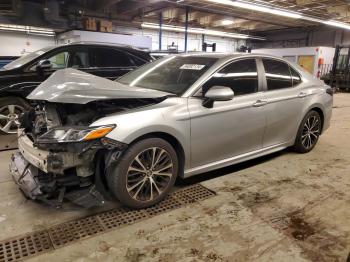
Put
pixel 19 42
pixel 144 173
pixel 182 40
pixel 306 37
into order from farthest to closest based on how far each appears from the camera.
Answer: pixel 306 37 < pixel 182 40 < pixel 19 42 < pixel 144 173

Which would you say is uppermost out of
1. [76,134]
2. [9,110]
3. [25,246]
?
[76,134]

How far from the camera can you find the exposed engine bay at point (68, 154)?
2156mm

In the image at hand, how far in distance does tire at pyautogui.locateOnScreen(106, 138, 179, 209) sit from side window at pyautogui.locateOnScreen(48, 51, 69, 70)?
335 centimetres

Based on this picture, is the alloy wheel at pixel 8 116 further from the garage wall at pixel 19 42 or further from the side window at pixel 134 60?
the garage wall at pixel 19 42

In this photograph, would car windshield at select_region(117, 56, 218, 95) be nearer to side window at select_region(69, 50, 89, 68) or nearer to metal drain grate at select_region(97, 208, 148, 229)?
metal drain grate at select_region(97, 208, 148, 229)

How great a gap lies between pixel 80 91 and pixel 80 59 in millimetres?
3117

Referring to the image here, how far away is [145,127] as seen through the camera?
234cm

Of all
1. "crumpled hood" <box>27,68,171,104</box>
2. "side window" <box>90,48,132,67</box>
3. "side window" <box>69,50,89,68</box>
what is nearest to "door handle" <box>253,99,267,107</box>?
"crumpled hood" <box>27,68,171,104</box>

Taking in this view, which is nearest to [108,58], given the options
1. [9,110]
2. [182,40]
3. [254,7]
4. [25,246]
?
[9,110]

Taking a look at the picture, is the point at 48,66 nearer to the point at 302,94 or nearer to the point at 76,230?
the point at 76,230

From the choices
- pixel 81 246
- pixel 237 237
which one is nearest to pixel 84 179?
pixel 81 246

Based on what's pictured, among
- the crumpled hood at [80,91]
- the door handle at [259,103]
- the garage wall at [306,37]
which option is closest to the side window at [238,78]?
the door handle at [259,103]

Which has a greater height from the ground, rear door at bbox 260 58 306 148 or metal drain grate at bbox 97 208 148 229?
rear door at bbox 260 58 306 148

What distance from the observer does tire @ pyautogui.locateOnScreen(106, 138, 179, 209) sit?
2.32 metres
